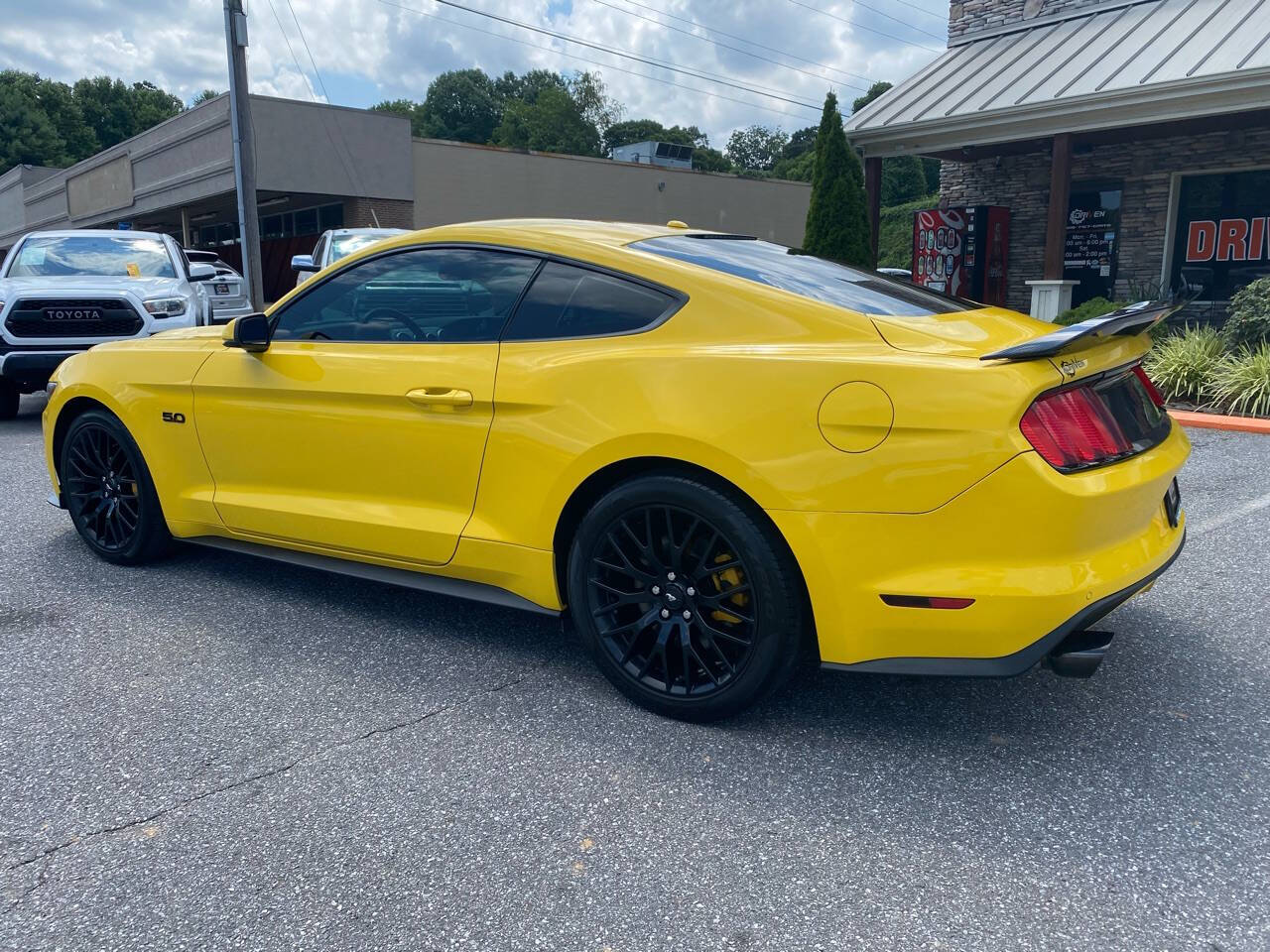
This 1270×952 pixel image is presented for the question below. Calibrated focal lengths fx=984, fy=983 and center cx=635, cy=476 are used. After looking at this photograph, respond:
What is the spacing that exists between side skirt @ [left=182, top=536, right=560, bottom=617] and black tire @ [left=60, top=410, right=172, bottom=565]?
434 millimetres

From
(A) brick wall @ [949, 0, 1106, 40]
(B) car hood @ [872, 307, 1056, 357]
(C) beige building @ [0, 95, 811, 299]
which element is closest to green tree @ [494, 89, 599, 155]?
(C) beige building @ [0, 95, 811, 299]

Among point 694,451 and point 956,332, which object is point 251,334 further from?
point 956,332

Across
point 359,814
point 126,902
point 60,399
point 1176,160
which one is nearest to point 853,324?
point 359,814

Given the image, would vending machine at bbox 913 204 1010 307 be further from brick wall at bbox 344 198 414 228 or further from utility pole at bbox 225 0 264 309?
brick wall at bbox 344 198 414 228

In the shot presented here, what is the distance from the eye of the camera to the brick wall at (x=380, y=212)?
27.8 meters

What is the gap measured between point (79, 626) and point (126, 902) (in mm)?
1972

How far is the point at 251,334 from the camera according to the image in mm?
3826

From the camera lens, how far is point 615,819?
2.52m

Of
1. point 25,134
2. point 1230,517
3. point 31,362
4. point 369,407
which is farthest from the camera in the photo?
point 25,134

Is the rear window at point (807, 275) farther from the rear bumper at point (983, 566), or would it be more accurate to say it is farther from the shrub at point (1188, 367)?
the shrub at point (1188, 367)

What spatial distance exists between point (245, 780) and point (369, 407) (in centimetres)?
135

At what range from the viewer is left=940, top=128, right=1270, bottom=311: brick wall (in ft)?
42.0

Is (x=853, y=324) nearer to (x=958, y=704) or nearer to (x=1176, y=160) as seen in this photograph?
(x=958, y=704)

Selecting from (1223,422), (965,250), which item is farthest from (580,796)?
→ (965,250)
